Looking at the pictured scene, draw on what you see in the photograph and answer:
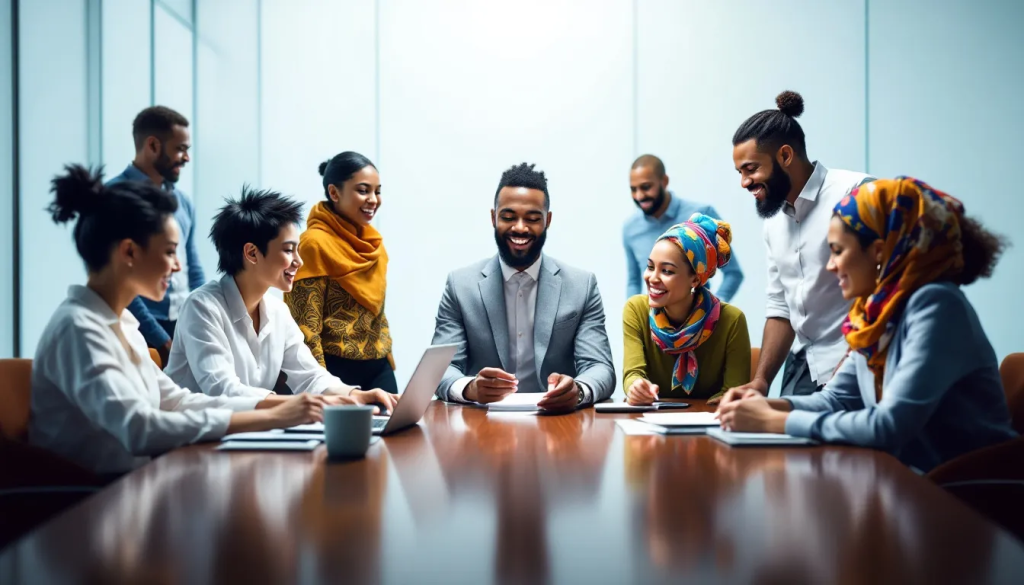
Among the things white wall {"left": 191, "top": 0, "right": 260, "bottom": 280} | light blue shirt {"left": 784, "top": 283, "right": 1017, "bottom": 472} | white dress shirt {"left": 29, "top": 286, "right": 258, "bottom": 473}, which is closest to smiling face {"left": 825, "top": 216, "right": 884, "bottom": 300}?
light blue shirt {"left": 784, "top": 283, "right": 1017, "bottom": 472}

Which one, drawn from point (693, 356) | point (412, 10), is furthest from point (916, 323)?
point (412, 10)

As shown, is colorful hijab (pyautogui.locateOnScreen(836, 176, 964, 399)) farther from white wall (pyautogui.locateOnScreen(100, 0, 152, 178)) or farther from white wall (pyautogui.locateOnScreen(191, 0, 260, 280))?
white wall (pyautogui.locateOnScreen(191, 0, 260, 280))

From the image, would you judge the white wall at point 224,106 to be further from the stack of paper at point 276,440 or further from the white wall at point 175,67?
the stack of paper at point 276,440

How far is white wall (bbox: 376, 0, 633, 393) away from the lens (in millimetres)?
5281

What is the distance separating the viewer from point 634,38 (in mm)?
5223

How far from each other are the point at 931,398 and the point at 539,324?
1.37 m

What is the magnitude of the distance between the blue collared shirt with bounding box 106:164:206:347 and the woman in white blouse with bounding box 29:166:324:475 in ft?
3.84

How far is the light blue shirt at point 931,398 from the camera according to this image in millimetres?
1585

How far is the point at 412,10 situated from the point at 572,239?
1.81 meters

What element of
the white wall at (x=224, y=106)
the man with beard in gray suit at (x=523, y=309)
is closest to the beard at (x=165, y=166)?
the man with beard in gray suit at (x=523, y=309)

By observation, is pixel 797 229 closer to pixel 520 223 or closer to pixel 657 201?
pixel 520 223

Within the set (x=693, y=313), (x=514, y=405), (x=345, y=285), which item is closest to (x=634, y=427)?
(x=514, y=405)

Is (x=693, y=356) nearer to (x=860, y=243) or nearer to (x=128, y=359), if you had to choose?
(x=860, y=243)

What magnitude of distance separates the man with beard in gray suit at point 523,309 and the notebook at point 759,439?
0.92 metres
